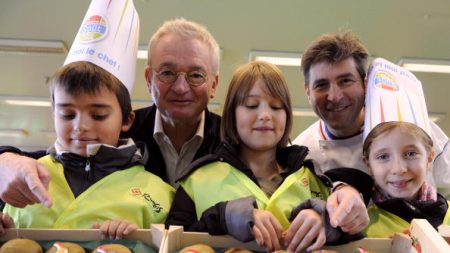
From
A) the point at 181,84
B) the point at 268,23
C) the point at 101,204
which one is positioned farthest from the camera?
the point at 268,23

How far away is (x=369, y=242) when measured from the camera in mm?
767

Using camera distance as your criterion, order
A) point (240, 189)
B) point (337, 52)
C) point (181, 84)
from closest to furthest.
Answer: point (240, 189)
point (181, 84)
point (337, 52)

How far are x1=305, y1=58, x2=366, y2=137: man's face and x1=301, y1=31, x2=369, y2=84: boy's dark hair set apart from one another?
0.06 ft

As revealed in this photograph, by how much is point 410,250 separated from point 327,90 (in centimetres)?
79

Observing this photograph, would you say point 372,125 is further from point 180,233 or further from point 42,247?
point 42,247

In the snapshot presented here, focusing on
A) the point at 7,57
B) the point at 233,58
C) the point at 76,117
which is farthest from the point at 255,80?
the point at 7,57

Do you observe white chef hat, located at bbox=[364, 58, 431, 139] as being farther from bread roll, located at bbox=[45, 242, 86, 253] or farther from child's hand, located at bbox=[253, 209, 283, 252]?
bread roll, located at bbox=[45, 242, 86, 253]

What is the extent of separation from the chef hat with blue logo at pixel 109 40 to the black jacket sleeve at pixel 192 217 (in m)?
0.38

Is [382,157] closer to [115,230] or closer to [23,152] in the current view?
[115,230]

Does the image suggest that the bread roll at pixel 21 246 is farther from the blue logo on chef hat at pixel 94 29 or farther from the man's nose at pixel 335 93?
the man's nose at pixel 335 93

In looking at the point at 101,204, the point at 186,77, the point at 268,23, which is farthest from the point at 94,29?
the point at 268,23

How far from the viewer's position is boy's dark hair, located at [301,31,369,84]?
1422 mm

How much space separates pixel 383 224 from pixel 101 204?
65 cm

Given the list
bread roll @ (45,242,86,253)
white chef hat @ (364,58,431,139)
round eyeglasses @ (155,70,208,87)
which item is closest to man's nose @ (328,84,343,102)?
white chef hat @ (364,58,431,139)
